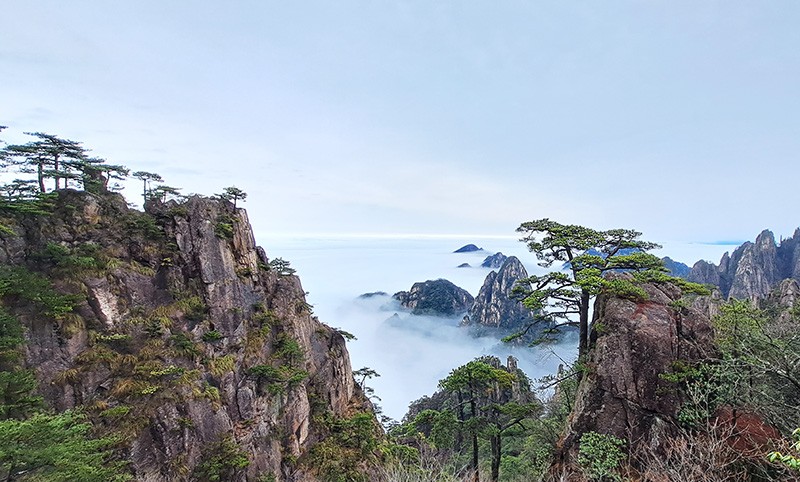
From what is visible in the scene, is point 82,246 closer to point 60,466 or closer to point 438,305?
point 60,466

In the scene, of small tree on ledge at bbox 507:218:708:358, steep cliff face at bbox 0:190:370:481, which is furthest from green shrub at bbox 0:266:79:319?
small tree on ledge at bbox 507:218:708:358

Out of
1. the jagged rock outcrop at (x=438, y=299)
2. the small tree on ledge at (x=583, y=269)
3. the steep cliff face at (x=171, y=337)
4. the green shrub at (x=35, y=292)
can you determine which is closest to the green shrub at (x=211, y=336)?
the steep cliff face at (x=171, y=337)

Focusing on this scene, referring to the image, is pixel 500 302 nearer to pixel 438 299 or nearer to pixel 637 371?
pixel 438 299

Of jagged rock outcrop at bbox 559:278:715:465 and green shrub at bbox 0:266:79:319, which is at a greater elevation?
green shrub at bbox 0:266:79:319

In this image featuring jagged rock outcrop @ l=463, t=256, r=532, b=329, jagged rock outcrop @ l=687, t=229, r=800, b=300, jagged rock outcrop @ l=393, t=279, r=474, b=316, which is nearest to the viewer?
jagged rock outcrop @ l=687, t=229, r=800, b=300

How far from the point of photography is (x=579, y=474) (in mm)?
11109

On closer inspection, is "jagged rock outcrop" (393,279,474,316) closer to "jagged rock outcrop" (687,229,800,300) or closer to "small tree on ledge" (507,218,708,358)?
"jagged rock outcrop" (687,229,800,300)

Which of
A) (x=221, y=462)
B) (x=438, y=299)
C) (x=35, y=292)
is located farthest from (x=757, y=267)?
(x=35, y=292)

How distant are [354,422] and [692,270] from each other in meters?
115

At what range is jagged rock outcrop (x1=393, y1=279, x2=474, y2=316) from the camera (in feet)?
569

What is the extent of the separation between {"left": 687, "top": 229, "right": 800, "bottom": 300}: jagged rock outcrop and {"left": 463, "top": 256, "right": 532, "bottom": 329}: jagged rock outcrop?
171ft

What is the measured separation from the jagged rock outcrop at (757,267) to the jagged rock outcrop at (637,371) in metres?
95.3

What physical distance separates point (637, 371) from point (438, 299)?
16675 centimetres

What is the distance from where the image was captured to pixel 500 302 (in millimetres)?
137250
